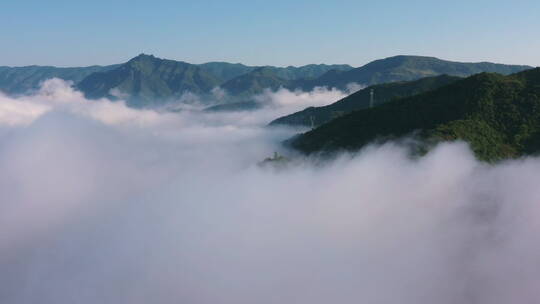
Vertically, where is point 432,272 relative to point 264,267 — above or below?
above

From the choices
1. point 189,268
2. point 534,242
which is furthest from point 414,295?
point 189,268

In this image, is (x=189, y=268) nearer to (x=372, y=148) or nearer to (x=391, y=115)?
(x=372, y=148)

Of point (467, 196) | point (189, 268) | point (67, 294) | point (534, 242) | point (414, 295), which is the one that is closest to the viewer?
point (414, 295)

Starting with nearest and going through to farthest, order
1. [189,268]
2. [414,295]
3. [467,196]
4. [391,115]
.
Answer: [414,295] < [467,196] < [189,268] < [391,115]

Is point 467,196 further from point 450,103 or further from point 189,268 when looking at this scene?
point 189,268

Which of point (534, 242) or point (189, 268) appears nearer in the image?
point (534, 242)

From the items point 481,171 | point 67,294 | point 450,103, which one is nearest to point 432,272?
point 481,171

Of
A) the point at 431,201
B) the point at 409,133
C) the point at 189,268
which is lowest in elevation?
the point at 189,268
